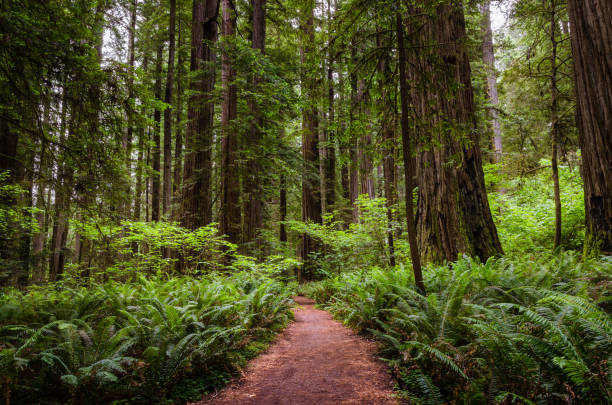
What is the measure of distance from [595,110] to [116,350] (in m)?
7.60

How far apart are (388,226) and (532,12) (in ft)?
22.3

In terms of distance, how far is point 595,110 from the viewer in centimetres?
484

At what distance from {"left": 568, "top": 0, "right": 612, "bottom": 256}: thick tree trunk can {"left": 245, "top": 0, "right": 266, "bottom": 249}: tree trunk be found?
7.68 m

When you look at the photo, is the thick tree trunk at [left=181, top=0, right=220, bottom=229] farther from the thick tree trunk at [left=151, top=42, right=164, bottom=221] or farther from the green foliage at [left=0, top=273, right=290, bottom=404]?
the green foliage at [left=0, top=273, right=290, bottom=404]

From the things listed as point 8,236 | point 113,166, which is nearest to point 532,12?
point 113,166

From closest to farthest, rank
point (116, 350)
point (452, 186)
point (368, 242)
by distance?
point (116, 350) < point (452, 186) < point (368, 242)

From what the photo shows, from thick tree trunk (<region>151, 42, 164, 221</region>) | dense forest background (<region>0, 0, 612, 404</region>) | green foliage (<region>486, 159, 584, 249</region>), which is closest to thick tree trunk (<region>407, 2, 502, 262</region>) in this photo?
dense forest background (<region>0, 0, 612, 404</region>)

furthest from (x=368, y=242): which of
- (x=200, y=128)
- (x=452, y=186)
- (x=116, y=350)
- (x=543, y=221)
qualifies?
(x=116, y=350)

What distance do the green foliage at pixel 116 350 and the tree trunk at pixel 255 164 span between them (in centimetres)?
581

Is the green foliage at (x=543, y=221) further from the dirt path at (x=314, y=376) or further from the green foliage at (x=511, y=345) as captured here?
the dirt path at (x=314, y=376)

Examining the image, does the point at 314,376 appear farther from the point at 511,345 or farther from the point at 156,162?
the point at 156,162

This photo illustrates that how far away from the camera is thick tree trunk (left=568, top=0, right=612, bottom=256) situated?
15.3 feet

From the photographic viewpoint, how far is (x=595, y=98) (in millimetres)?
4852

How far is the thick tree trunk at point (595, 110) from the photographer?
4652 mm
